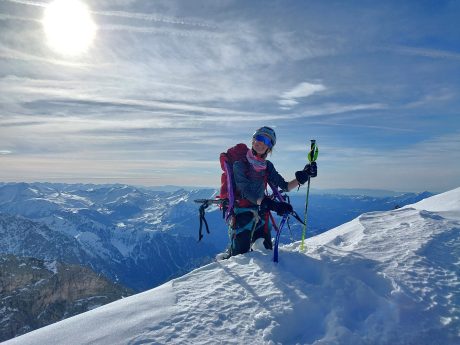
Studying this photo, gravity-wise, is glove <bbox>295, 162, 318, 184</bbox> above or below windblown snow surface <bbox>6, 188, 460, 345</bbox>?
above

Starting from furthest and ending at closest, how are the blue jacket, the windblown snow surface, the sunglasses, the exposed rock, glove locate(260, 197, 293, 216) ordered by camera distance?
the exposed rock, the sunglasses, the blue jacket, glove locate(260, 197, 293, 216), the windblown snow surface

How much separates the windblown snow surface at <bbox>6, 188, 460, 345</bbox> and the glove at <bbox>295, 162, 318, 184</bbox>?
7.73 ft

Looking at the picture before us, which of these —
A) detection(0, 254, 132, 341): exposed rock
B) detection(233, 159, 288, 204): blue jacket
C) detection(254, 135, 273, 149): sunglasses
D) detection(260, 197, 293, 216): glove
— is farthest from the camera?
detection(0, 254, 132, 341): exposed rock

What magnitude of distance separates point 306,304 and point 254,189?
4.24m

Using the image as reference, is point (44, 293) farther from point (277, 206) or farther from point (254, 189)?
point (277, 206)

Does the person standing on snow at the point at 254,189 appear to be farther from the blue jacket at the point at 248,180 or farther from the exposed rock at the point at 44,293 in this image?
the exposed rock at the point at 44,293

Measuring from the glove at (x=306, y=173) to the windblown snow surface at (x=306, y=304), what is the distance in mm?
2355

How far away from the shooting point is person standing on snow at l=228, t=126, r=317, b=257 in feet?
31.5

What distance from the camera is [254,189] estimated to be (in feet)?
31.3

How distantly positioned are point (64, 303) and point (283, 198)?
124514 millimetres

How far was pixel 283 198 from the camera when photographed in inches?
402

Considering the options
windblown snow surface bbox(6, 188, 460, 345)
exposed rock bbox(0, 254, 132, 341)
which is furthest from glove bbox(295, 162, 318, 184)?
exposed rock bbox(0, 254, 132, 341)

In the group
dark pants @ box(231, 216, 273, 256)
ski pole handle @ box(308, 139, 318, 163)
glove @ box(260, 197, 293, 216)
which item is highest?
ski pole handle @ box(308, 139, 318, 163)

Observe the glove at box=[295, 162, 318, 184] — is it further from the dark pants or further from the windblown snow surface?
the windblown snow surface
